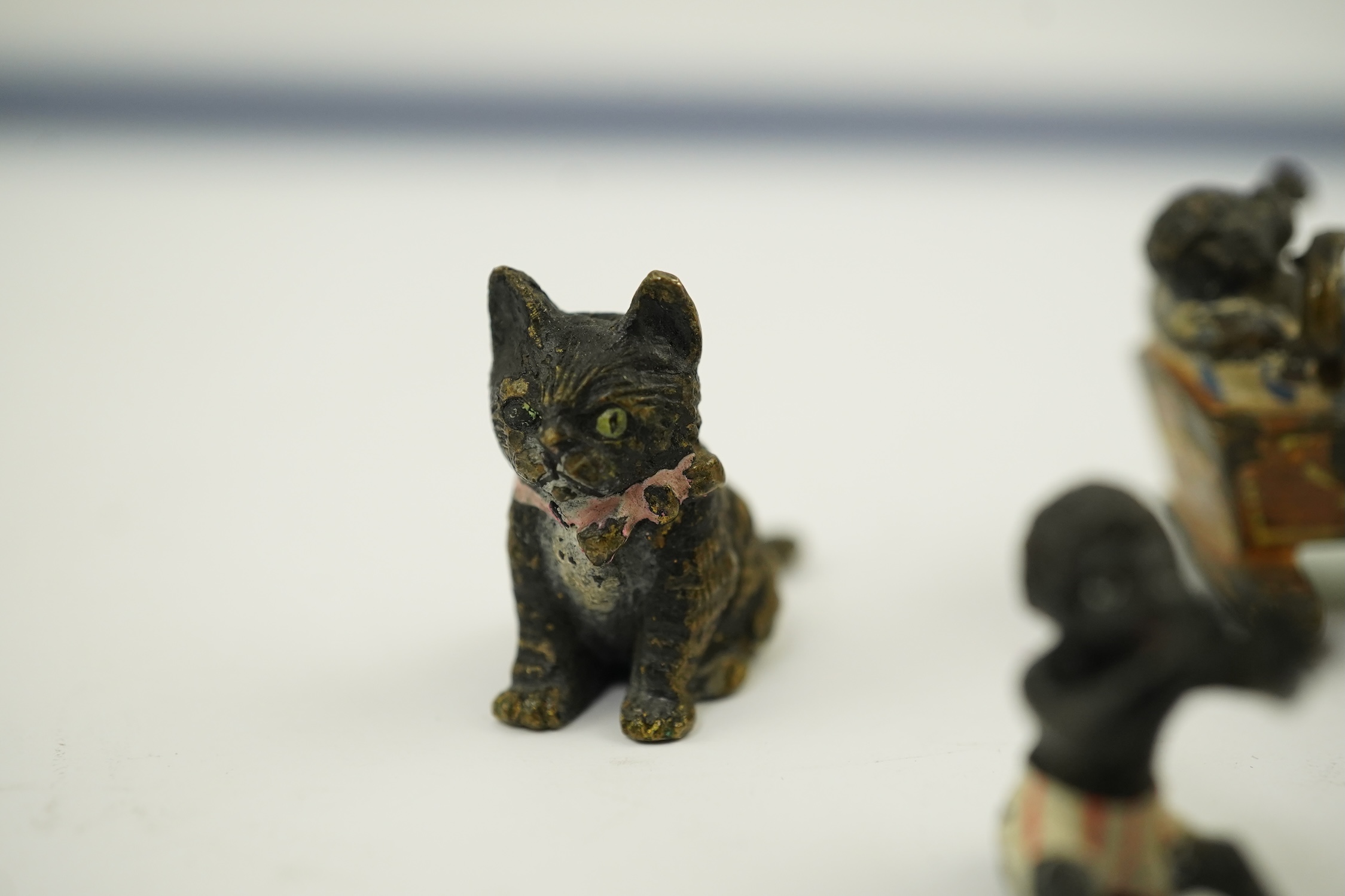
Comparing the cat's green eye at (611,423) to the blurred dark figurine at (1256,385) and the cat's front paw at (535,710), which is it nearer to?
the cat's front paw at (535,710)

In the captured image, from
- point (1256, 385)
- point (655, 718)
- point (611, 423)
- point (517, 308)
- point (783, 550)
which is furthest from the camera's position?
point (783, 550)

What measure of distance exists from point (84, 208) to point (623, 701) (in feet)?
10.0

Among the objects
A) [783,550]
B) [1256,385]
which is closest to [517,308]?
[783,550]

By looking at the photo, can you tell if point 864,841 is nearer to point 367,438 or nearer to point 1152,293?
point 1152,293

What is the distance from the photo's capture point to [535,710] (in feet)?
10.4

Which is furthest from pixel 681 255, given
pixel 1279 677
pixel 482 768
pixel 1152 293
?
pixel 1279 677

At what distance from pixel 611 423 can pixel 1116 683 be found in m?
1.24

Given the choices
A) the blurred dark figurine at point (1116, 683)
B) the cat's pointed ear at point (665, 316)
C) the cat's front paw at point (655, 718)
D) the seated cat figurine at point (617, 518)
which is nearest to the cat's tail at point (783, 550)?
the seated cat figurine at point (617, 518)

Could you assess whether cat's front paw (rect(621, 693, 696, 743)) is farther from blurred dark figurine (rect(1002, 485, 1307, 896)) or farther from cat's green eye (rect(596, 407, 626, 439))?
blurred dark figurine (rect(1002, 485, 1307, 896))

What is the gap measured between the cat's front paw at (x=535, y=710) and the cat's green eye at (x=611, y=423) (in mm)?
753

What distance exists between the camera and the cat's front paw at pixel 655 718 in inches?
123

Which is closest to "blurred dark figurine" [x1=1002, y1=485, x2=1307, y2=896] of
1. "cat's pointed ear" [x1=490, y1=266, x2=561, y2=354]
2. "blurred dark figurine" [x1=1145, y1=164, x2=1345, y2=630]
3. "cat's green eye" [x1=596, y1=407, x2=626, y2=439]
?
"cat's green eye" [x1=596, y1=407, x2=626, y2=439]

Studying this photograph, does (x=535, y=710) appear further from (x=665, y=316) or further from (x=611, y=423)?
(x=665, y=316)

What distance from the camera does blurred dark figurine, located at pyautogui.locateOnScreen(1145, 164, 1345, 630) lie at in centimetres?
367
